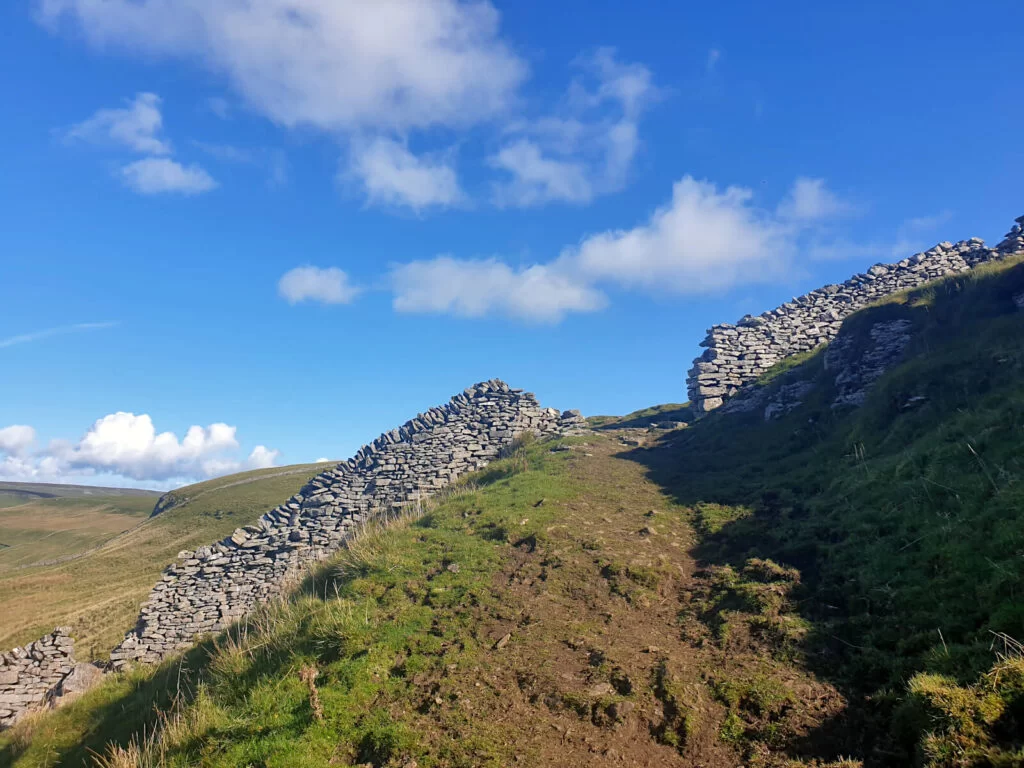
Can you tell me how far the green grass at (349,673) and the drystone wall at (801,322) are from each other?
19097 mm

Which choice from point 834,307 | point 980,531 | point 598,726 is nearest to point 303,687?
point 598,726

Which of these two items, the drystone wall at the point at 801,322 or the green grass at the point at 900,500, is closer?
the green grass at the point at 900,500

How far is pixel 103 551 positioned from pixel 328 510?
36051mm

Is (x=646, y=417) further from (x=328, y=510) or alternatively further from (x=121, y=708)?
(x=121, y=708)

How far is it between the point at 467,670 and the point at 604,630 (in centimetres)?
267

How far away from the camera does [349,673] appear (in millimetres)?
9312

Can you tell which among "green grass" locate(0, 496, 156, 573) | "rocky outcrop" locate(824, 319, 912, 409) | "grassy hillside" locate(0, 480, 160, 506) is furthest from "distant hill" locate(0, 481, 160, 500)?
"rocky outcrop" locate(824, 319, 912, 409)

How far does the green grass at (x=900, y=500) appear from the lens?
7.76m

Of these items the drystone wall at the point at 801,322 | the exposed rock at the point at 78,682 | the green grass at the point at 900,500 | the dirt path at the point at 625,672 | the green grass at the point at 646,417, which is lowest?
the exposed rock at the point at 78,682

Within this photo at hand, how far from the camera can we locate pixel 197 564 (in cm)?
2456

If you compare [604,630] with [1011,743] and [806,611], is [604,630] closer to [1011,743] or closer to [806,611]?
[806,611]

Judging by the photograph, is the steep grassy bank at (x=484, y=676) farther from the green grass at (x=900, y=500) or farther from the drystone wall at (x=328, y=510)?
the drystone wall at (x=328, y=510)

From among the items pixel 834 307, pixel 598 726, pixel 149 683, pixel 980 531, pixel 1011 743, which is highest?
pixel 834 307

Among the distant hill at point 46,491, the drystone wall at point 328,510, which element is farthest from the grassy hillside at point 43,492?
the drystone wall at point 328,510
